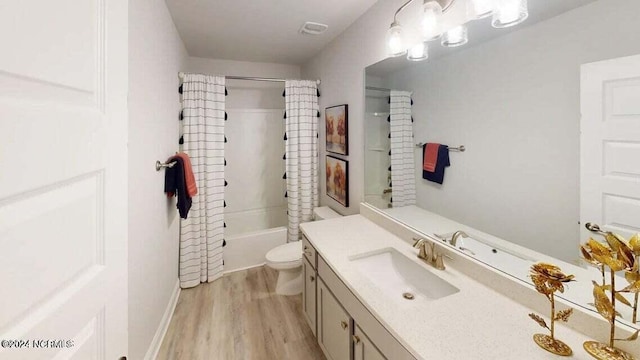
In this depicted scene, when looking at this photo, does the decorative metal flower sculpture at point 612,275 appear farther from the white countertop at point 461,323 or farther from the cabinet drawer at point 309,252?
the cabinet drawer at point 309,252

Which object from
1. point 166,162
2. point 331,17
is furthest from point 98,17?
point 331,17

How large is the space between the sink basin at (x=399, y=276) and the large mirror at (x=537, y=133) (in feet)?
0.77

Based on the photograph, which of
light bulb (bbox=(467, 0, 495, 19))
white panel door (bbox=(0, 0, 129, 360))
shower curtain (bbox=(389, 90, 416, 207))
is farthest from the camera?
shower curtain (bbox=(389, 90, 416, 207))

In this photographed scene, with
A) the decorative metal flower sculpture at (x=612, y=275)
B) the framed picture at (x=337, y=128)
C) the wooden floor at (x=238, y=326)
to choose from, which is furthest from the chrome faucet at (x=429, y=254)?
the framed picture at (x=337, y=128)

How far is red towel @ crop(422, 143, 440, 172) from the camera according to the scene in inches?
58.4

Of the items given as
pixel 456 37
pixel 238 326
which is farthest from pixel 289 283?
pixel 456 37

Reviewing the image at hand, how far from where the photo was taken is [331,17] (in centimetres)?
220

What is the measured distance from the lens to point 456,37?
4.34 ft

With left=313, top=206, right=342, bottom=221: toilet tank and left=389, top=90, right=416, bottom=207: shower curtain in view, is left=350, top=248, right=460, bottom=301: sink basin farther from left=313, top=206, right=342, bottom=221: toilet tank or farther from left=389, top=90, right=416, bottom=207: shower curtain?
left=313, top=206, right=342, bottom=221: toilet tank

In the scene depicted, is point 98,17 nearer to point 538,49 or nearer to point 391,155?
point 538,49

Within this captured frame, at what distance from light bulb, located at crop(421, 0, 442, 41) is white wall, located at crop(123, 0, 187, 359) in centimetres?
149

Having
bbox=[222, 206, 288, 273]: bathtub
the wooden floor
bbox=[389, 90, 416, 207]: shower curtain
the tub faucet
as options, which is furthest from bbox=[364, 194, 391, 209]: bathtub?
bbox=[222, 206, 288, 273]: bathtub

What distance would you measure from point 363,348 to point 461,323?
0.43m

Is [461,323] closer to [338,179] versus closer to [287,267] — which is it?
[287,267]
